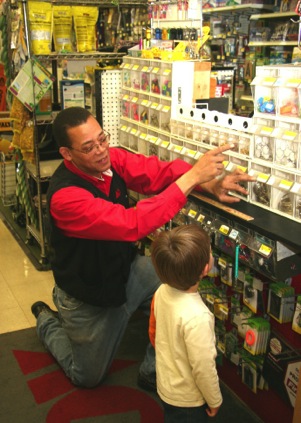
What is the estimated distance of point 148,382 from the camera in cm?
273

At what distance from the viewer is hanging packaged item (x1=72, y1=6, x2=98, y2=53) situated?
161 inches

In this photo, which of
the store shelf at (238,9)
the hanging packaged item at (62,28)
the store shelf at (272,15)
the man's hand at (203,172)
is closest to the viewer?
the man's hand at (203,172)

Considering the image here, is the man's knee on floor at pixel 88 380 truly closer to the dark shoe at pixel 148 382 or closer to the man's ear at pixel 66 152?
the dark shoe at pixel 148 382

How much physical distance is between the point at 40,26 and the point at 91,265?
7.32ft

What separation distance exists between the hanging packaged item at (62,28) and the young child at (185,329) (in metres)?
2.82

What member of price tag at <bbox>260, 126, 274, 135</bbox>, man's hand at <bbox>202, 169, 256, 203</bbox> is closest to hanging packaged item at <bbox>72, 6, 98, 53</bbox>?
man's hand at <bbox>202, 169, 256, 203</bbox>

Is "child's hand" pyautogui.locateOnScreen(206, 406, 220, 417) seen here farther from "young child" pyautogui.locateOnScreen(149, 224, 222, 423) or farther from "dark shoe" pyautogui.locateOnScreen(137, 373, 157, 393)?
"dark shoe" pyautogui.locateOnScreen(137, 373, 157, 393)

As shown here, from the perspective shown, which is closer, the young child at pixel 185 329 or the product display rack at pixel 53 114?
the young child at pixel 185 329

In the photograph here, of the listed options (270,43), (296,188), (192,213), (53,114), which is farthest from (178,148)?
(270,43)

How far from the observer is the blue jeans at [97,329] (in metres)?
2.66

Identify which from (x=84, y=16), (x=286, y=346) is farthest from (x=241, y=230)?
(x=84, y=16)

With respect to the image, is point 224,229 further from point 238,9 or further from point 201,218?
point 238,9

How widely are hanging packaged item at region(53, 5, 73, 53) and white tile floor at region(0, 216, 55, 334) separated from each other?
1.82 m

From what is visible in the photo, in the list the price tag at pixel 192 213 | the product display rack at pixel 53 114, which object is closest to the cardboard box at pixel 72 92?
the product display rack at pixel 53 114
